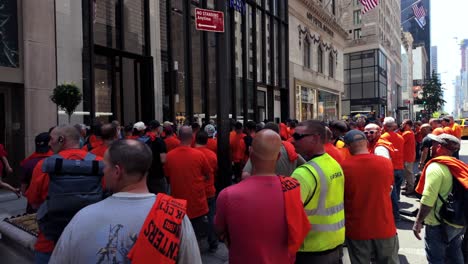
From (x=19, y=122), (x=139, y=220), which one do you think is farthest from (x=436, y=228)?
(x=19, y=122)

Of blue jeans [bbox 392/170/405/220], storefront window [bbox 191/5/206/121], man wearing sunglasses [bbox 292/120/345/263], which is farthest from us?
storefront window [bbox 191/5/206/121]

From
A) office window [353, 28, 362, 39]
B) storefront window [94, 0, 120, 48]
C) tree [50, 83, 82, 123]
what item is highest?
office window [353, 28, 362, 39]

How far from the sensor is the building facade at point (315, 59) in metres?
24.0

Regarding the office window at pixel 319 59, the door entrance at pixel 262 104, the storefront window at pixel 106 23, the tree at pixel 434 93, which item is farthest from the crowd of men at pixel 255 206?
the tree at pixel 434 93

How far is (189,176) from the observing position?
5.01 metres

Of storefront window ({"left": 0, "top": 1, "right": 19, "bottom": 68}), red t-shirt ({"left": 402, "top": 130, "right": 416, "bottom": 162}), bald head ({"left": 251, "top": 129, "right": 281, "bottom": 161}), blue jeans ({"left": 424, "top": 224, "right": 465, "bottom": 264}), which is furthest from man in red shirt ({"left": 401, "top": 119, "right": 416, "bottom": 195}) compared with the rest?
storefront window ({"left": 0, "top": 1, "right": 19, "bottom": 68})

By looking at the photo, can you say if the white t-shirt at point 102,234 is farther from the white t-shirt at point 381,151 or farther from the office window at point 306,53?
the office window at point 306,53

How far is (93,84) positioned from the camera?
10703 millimetres

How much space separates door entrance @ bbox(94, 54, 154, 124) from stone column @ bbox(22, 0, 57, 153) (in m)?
1.73

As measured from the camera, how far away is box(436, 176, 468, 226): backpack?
138 inches

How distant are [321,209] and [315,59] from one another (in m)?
26.4

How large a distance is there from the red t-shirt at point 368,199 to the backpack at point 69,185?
7.53 ft

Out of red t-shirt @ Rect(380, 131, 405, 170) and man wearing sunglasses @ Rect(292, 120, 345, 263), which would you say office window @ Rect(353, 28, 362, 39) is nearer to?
red t-shirt @ Rect(380, 131, 405, 170)

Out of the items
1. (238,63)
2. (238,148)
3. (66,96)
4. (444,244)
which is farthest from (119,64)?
(444,244)
